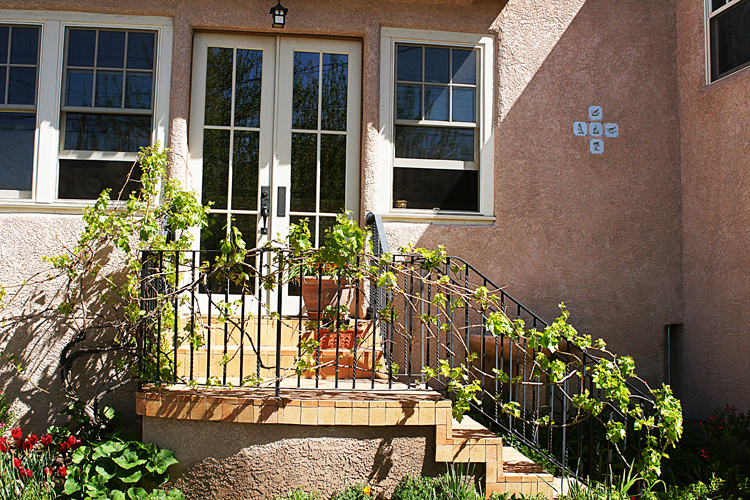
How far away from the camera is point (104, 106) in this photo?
5074 mm

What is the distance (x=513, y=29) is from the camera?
5.41 meters

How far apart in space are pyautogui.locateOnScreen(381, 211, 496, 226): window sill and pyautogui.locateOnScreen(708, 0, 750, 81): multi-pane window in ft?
7.75

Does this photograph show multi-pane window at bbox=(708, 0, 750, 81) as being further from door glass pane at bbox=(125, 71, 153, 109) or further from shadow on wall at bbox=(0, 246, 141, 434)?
shadow on wall at bbox=(0, 246, 141, 434)

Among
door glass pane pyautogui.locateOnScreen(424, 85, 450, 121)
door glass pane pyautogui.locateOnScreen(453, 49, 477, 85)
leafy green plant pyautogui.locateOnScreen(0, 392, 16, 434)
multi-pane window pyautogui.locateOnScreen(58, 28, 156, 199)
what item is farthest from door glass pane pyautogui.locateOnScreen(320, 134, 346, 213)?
leafy green plant pyautogui.locateOnScreen(0, 392, 16, 434)

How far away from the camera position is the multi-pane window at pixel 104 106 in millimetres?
5027

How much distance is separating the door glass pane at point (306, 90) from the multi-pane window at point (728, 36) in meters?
3.52

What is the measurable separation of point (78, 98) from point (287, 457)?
3634mm

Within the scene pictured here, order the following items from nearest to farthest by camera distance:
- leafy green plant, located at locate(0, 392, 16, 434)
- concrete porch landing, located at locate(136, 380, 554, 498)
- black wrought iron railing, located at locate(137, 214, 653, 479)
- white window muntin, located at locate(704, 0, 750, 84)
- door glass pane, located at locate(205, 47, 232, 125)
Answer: concrete porch landing, located at locate(136, 380, 554, 498) → black wrought iron railing, located at locate(137, 214, 653, 479) → leafy green plant, located at locate(0, 392, 16, 434) → white window muntin, located at locate(704, 0, 750, 84) → door glass pane, located at locate(205, 47, 232, 125)

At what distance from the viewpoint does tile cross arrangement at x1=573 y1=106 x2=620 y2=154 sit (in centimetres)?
538

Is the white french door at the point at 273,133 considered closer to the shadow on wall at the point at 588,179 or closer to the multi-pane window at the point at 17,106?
the shadow on wall at the point at 588,179

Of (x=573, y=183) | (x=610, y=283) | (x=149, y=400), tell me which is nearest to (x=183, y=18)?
(x=149, y=400)

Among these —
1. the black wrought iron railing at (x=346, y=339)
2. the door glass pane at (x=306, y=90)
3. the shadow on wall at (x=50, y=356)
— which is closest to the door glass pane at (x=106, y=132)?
the shadow on wall at (x=50, y=356)

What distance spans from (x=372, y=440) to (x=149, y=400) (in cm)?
135

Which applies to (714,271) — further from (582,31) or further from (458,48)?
(458,48)
